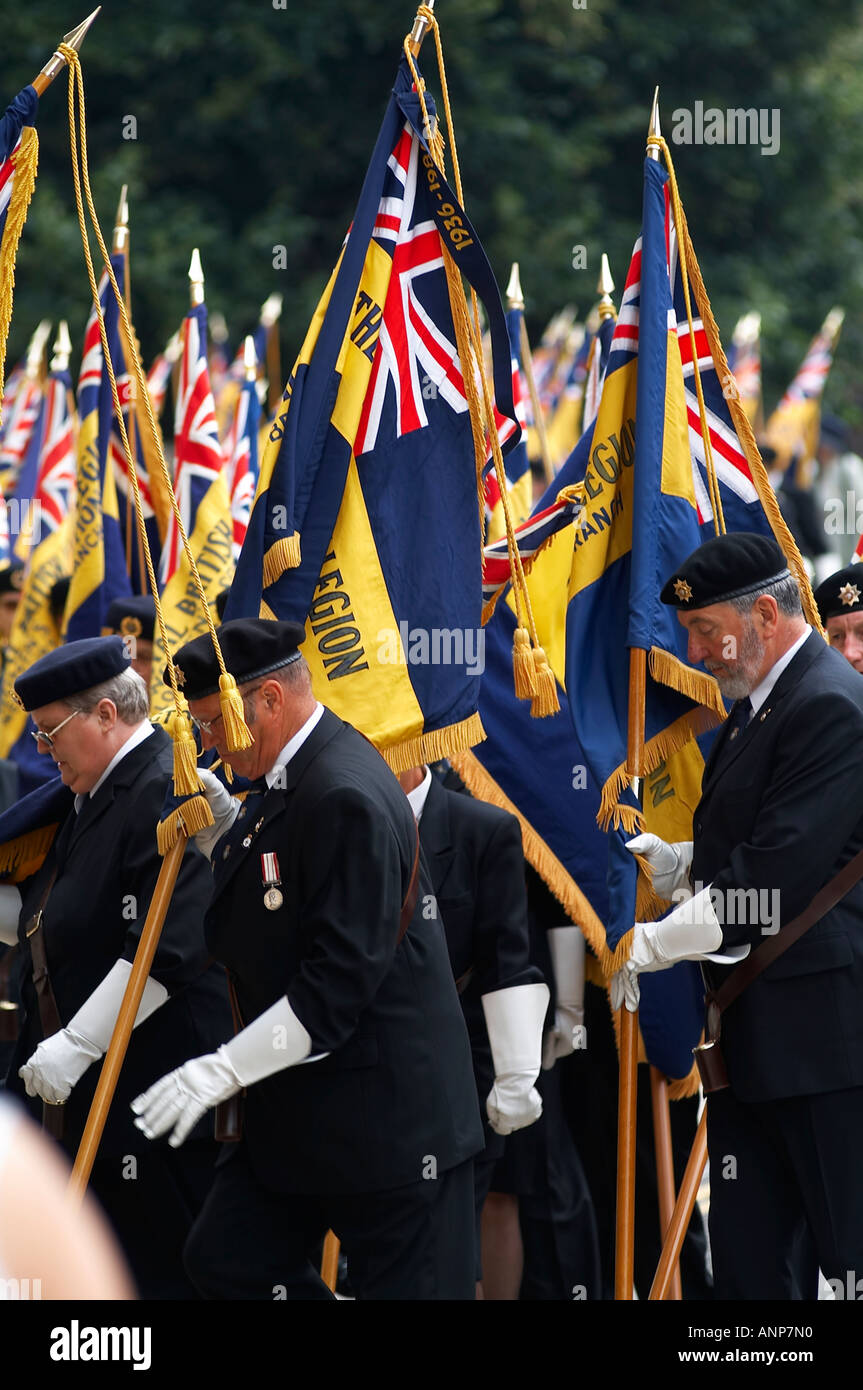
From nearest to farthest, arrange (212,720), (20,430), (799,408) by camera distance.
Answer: (212,720) → (20,430) → (799,408)

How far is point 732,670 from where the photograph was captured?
14.1ft

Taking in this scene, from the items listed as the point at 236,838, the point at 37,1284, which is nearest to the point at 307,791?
the point at 236,838

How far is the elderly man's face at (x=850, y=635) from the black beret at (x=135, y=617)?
2.49 meters

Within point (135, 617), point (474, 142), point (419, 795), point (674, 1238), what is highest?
point (474, 142)

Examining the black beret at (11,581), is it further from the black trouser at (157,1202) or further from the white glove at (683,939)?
the white glove at (683,939)

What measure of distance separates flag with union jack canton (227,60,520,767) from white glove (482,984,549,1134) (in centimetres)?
66

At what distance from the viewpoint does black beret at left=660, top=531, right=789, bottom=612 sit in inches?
168

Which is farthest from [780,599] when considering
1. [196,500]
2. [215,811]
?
[196,500]

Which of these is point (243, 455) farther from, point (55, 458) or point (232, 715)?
point (232, 715)

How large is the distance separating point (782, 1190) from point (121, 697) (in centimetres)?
195

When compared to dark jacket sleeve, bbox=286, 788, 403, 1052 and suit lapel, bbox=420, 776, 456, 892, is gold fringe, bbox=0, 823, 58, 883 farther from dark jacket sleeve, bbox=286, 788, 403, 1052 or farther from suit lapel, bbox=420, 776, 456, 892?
dark jacket sleeve, bbox=286, 788, 403, 1052

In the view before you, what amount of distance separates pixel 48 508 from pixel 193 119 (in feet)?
35.8

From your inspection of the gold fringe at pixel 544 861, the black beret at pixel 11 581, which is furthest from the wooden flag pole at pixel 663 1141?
the black beret at pixel 11 581

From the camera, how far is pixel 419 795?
15.9 ft
